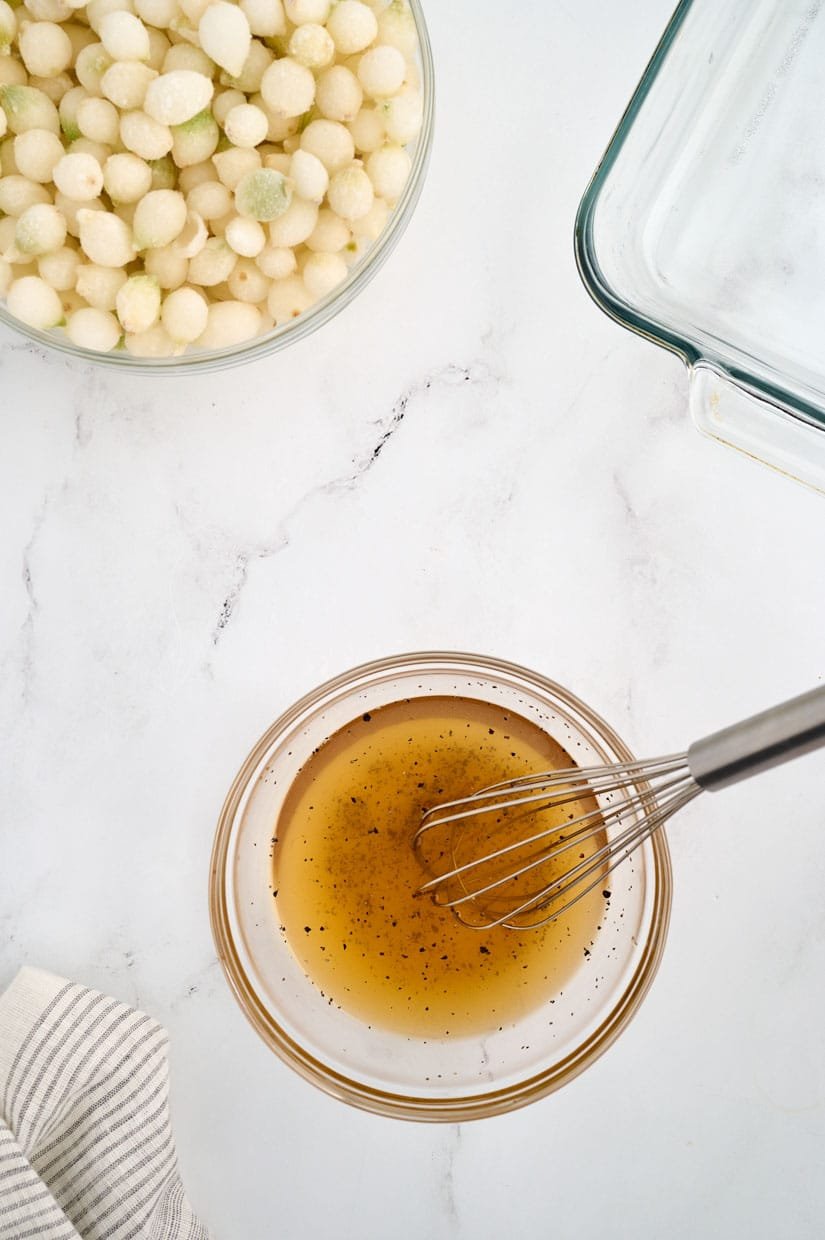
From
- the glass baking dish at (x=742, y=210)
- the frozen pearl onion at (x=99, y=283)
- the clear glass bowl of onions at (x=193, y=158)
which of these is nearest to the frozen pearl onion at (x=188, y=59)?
the clear glass bowl of onions at (x=193, y=158)

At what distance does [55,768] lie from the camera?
2.03ft

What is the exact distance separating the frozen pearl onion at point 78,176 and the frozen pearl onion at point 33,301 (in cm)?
5

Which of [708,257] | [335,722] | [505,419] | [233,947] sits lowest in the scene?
[233,947]

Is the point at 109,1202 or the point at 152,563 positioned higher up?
the point at 152,563

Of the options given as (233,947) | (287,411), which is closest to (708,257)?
(287,411)

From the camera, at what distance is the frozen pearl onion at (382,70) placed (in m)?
0.50

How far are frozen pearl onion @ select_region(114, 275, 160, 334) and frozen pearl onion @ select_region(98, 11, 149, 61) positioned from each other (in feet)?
0.33

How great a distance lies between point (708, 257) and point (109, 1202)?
63 centimetres

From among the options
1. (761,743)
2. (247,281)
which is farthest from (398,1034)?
(247,281)

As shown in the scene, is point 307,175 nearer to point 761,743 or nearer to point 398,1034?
point 761,743

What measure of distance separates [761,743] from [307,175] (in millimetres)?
342

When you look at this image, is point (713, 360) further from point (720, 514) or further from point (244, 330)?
point (244, 330)

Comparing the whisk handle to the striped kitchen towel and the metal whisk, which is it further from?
the striped kitchen towel

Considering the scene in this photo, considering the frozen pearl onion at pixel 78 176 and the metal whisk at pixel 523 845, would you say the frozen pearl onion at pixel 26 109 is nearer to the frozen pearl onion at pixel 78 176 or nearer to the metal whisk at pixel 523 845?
the frozen pearl onion at pixel 78 176
